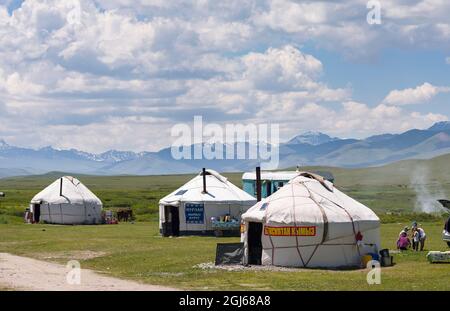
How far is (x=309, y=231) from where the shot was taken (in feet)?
87.5

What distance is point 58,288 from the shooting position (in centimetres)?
1945

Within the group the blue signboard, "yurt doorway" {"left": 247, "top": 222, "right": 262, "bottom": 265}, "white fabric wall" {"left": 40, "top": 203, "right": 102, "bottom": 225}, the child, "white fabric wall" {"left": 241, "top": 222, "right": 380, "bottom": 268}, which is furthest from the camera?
"white fabric wall" {"left": 40, "top": 203, "right": 102, "bottom": 225}

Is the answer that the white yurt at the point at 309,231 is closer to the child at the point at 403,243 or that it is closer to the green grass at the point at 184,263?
the green grass at the point at 184,263

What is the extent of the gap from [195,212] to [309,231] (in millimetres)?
17254

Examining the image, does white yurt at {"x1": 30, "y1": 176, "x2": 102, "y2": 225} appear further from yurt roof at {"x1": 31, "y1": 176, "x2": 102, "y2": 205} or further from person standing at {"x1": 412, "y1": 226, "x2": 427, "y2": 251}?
person standing at {"x1": 412, "y1": 226, "x2": 427, "y2": 251}

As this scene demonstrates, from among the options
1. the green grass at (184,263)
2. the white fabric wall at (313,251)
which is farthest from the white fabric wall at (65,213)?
the white fabric wall at (313,251)

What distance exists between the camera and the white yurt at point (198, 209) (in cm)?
4344

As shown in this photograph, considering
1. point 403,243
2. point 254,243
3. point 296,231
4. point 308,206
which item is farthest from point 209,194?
point 296,231

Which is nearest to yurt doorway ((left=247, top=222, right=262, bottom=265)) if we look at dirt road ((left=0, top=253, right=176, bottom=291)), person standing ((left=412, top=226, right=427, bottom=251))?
dirt road ((left=0, top=253, right=176, bottom=291))

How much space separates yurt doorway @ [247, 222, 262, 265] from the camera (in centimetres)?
2805

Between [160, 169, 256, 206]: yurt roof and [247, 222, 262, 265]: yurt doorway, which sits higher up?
[160, 169, 256, 206]: yurt roof

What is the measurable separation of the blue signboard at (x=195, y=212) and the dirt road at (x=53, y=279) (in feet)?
51.5
